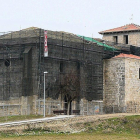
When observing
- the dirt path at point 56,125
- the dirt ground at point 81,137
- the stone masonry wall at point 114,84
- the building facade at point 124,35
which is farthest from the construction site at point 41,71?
the dirt ground at point 81,137

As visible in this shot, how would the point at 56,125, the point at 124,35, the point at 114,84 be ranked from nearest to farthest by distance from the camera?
the point at 56,125 < the point at 114,84 < the point at 124,35

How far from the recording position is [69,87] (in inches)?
2724

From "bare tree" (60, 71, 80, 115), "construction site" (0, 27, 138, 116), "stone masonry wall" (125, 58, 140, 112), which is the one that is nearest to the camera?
"construction site" (0, 27, 138, 116)

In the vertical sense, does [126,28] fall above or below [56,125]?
above

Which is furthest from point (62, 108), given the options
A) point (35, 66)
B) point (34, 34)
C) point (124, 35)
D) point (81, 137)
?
point (124, 35)

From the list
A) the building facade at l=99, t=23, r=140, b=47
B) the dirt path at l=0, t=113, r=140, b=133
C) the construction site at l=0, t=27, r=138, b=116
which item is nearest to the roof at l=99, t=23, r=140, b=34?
the building facade at l=99, t=23, r=140, b=47

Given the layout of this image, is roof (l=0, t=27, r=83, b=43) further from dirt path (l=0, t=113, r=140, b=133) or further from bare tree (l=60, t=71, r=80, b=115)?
dirt path (l=0, t=113, r=140, b=133)

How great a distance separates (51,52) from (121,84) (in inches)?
473

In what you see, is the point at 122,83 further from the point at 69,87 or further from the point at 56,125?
the point at 56,125

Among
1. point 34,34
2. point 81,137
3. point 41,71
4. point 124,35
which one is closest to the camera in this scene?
point 81,137

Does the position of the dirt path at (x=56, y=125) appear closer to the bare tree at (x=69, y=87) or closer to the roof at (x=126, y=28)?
the bare tree at (x=69, y=87)

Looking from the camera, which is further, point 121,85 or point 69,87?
point 121,85

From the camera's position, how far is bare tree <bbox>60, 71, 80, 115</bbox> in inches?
2712

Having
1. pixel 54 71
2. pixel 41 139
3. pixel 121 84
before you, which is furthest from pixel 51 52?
pixel 41 139
